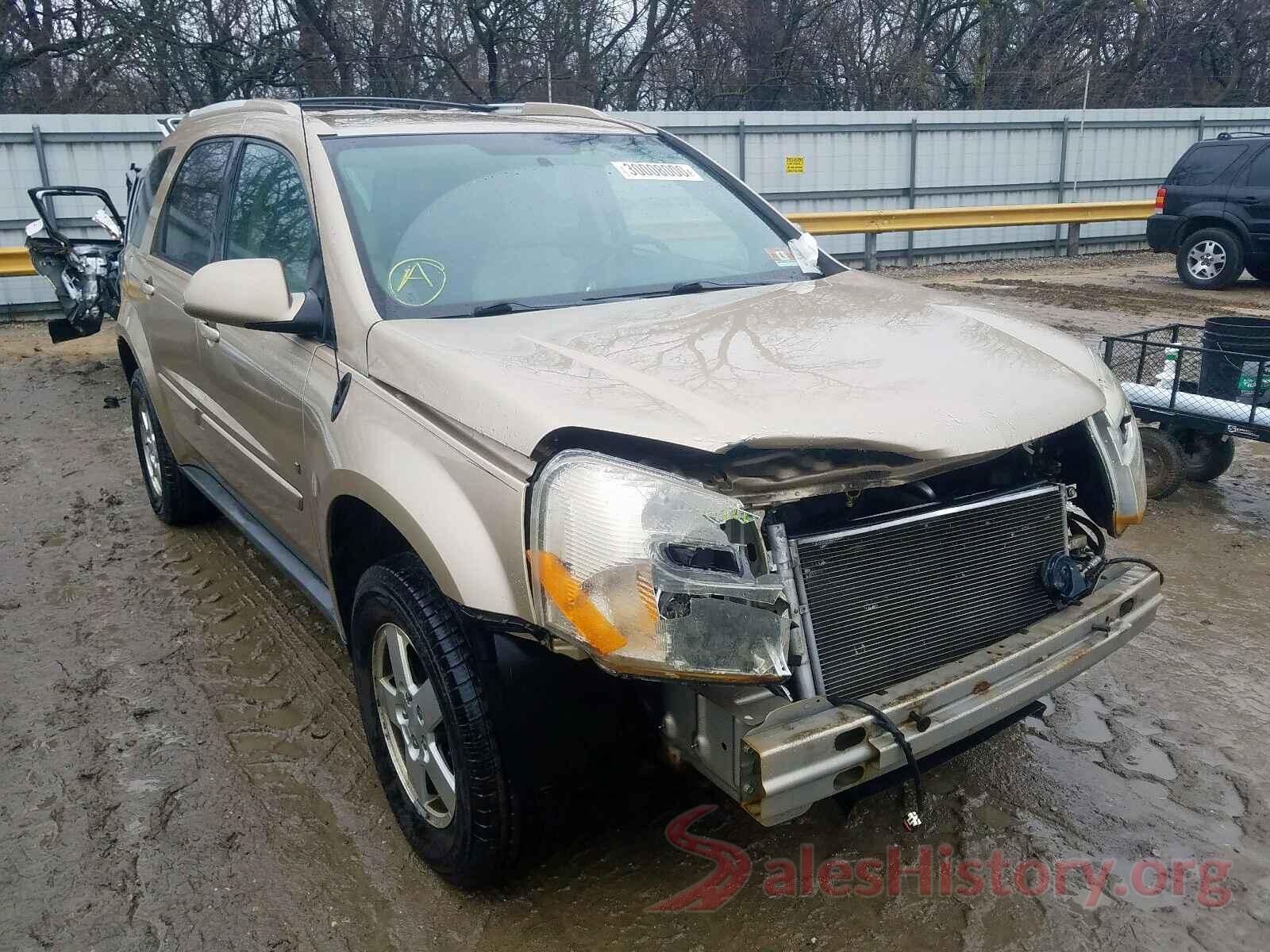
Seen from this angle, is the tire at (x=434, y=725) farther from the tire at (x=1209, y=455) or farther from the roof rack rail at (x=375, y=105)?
the tire at (x=1209, y=455)

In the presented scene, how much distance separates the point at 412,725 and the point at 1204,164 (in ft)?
42.5

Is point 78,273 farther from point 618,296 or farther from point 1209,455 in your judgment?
point 1209,455

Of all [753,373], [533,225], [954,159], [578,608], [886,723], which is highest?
[533,225]

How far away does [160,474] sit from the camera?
5.01 metres

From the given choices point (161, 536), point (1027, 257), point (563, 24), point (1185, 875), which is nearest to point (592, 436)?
point (1185, 875)

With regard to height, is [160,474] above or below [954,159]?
below

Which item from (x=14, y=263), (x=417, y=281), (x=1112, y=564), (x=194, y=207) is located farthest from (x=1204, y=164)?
(x=14, y=263)

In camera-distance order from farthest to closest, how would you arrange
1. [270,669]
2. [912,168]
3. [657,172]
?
[912,168], [270,669], [657,172]

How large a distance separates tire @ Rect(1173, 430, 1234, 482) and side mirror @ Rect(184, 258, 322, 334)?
14.8 feet

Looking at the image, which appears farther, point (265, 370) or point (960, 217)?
point (960, 217)

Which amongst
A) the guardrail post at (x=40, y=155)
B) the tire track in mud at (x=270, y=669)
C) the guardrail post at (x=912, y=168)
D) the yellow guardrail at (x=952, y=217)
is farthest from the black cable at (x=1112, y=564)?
the guardrail post at (x=912, y=168)

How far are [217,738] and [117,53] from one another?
16860 mm

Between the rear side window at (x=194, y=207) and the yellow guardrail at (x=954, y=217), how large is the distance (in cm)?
999

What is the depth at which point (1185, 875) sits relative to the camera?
8.45ft
